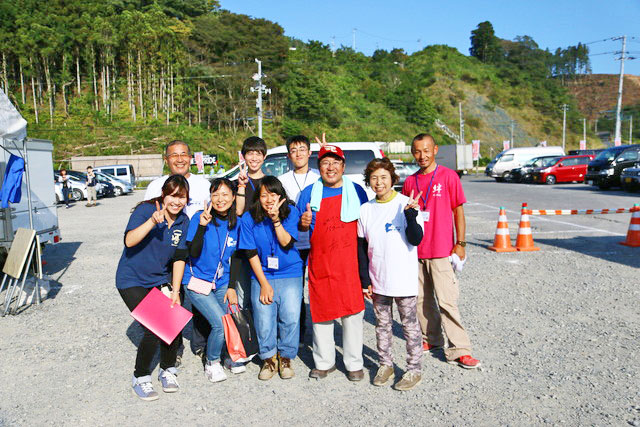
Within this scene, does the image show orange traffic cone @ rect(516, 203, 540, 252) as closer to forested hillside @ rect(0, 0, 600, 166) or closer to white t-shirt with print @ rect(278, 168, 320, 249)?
white t-shirt with print @ rect(278, 168, 320, 249)

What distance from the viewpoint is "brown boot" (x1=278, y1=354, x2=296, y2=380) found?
3928 millimetres

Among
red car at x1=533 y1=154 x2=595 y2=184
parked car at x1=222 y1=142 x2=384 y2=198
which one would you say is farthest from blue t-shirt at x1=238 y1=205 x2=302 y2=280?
red car at x1=533 y1=154 x2=595 y2=184

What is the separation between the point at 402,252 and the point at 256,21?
69.7 metres

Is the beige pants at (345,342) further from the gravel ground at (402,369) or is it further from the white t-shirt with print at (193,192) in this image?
the white t-shirt with print at (193,192)

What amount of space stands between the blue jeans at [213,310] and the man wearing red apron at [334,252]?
0.74 m

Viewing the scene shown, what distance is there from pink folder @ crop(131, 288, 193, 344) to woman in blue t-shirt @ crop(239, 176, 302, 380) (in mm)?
582

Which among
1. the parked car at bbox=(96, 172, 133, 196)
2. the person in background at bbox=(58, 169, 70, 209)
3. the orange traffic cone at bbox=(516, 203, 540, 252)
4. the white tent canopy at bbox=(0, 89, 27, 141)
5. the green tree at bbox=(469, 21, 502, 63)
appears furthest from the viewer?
the green tree at bbox=(469, 21, 502, 63)

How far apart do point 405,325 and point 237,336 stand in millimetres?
1268

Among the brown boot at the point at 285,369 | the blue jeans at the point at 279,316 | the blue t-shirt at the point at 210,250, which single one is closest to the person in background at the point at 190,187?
the blue t-shirt at the point at 210,250

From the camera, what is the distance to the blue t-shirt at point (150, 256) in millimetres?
3645

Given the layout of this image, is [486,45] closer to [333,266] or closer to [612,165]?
[612,165]

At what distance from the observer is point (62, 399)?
3682 mm

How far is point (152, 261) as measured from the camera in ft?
12.1

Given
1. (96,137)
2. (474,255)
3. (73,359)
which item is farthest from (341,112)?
(73,359)
